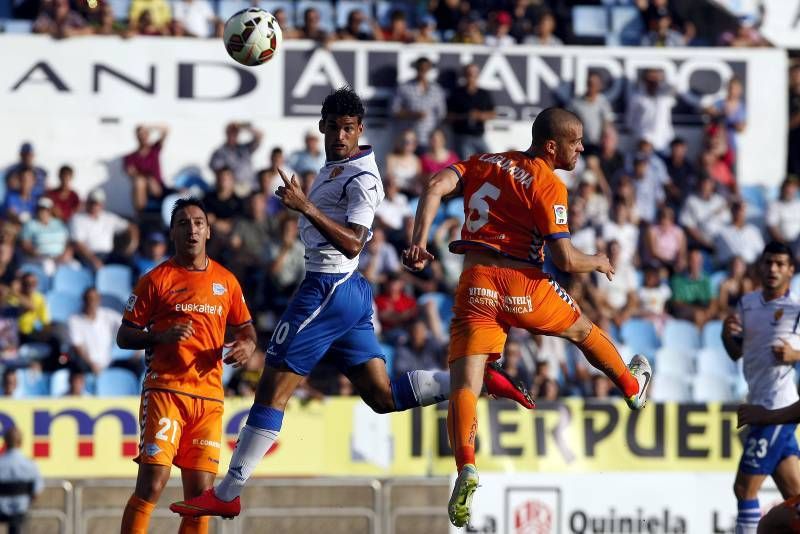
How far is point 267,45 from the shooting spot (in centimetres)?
1146

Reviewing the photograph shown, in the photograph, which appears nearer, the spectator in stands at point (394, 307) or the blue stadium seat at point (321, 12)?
the spectator in stands at point (394, 307)

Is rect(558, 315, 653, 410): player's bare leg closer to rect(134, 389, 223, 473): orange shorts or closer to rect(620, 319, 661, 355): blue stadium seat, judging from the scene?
rect(134, 389, 223, 473): orange shorts

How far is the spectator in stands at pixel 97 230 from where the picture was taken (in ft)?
60.4

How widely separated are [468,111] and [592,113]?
5.49 feet

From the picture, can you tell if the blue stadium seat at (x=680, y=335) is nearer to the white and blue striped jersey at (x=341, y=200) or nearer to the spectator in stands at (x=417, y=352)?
the spectator in stands at (x=417, y=352)

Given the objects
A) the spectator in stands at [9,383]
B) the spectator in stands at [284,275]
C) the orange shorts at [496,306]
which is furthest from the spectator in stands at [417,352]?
the orange shorts at [496,306]

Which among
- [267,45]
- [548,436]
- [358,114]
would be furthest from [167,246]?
[358,114]

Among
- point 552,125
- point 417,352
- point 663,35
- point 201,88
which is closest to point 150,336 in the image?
point 552,125

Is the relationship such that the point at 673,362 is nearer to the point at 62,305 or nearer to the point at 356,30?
the point at 356,30

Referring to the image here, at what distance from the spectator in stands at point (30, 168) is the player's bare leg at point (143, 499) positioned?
9.48m

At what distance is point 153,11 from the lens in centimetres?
2072

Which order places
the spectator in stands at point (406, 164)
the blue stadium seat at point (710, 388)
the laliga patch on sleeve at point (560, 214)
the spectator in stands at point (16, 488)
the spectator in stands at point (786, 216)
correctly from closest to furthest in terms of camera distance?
the laliga patch on sleeve at point (560, 214), the spectator in stands at point (16, 488), the blue stadium seat at point (710, 388), the spectator in stands at point (406, 164), the spectator in stands at point (786, 216)

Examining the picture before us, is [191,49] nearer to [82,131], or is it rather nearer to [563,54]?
[82,131]


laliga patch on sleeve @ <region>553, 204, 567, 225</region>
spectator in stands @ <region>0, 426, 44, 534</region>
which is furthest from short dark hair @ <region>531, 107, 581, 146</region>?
spectator in stands @ <region>0, 426, 44, 534</region>
